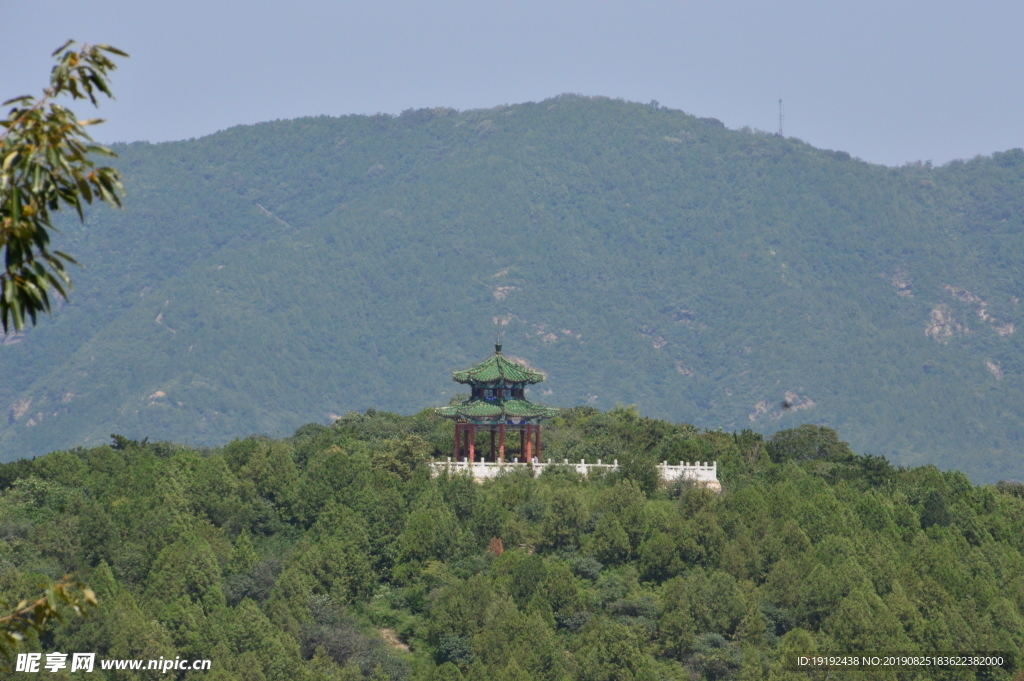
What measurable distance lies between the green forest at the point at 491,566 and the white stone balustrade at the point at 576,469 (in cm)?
91

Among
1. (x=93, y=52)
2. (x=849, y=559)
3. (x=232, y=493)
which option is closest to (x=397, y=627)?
(x=232, y=493)

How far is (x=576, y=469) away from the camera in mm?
96438

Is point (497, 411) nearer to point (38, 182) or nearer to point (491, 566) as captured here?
point (491, 566)

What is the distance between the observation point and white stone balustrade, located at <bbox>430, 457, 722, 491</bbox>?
95.2 metres

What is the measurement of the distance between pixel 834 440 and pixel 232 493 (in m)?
38.8

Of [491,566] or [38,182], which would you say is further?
[491,566]

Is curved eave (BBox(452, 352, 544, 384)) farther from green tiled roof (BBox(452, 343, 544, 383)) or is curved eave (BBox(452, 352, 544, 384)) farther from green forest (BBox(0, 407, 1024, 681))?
green forest (BBox(0, 407, 1024, 681))

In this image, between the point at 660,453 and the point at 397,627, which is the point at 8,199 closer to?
the point at 397,627

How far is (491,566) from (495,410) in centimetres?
1139

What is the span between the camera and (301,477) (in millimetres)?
95000

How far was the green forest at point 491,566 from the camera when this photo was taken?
79250mm

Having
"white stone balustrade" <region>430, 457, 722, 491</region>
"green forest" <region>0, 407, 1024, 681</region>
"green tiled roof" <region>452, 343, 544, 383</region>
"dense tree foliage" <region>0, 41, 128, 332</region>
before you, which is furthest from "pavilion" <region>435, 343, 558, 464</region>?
"dense tree foliage" <region>0, 41, 128, 332</region>

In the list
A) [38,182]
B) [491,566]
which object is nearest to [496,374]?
[491,566]

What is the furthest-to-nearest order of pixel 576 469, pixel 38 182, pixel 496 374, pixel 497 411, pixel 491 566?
pixel 496 374
pixel 576 469
pixel 497 411
pixel 491 566
pixel 38 182
